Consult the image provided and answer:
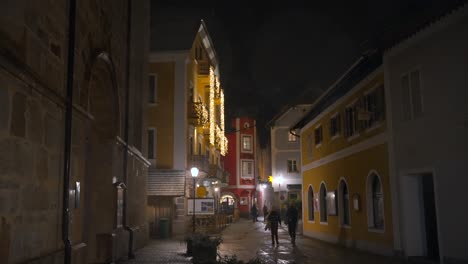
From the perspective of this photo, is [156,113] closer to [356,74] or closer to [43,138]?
[356,74]

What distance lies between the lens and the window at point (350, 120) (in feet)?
65.2

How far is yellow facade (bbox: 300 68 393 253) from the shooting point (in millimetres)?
16812

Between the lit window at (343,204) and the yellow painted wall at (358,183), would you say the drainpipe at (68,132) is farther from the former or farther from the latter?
the lit window at (343,204)

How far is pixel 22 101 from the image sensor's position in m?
6.91

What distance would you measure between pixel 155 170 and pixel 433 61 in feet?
65.5

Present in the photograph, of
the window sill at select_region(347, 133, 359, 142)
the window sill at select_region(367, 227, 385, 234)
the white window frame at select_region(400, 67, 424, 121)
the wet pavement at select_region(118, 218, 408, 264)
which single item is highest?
the white window frame at select_region(400, 67, 424, 121)

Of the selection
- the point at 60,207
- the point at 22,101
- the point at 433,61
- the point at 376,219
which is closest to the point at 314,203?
the point at 376,219

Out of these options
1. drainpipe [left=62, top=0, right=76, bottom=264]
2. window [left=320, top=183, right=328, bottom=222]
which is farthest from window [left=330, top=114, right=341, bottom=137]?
drainpipe [left=62, top=0, right=76, bottom=264]

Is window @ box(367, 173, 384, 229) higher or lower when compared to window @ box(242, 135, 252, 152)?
lower

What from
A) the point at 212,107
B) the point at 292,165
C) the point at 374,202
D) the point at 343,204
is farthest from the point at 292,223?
the point at 292,165

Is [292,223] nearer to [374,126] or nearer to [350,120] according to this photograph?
[350,120]

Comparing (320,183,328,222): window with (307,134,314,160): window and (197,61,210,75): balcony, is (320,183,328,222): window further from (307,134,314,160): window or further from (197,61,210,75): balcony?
(197,61,210,75): balcony

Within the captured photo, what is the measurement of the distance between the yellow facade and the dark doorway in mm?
1386

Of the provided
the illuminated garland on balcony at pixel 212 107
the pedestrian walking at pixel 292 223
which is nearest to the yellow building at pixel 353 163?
the pedestrian walking at pixel 292 223
